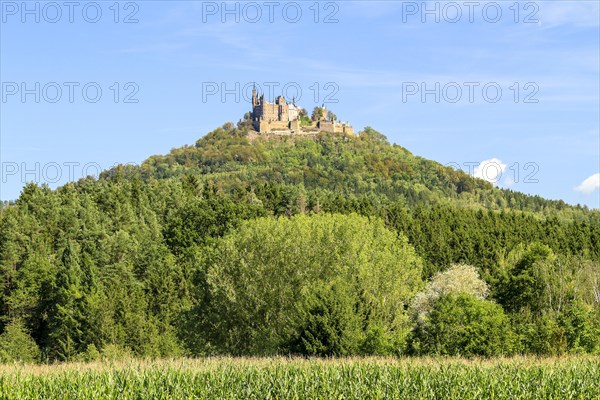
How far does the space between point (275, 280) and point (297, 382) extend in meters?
33.8

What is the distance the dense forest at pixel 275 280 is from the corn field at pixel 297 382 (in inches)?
225

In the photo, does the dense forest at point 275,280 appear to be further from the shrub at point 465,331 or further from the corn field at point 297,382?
the corn field at point 297,382

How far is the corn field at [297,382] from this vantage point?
24.8 metres

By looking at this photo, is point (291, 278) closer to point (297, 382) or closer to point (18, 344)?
point (297, 382)

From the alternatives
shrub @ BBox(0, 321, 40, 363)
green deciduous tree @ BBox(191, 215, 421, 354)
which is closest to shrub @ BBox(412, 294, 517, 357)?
green deciduous tree @ BBox(191, 215, 421, 354)

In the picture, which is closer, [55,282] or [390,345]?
[390,345]

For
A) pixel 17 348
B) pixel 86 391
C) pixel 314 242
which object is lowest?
pixel 17 348

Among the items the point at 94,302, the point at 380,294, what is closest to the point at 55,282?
the point at 94,302

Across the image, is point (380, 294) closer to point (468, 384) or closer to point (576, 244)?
point (468, 384)

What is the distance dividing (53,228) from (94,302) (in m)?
28.2

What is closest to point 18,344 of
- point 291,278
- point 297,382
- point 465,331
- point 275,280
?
point 275,280

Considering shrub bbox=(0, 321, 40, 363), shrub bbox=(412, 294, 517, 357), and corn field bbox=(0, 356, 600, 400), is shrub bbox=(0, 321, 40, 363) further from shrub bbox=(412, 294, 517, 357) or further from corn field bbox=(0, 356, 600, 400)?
corn field bbox=(0, 356, 600, 400)

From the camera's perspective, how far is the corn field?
81.4ft

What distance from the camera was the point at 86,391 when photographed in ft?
79.4
